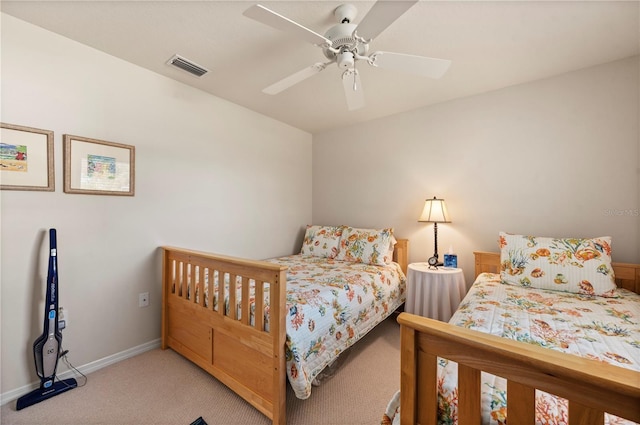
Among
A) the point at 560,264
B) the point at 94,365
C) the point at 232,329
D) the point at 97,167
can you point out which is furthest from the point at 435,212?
the point at 94,365

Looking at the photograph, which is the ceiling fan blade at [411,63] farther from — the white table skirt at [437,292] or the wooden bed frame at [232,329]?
the white table skirt at [437,292]

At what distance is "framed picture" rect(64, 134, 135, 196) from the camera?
74.2 inches

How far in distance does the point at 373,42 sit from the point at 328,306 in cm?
186

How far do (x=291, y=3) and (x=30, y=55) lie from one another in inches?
68.2

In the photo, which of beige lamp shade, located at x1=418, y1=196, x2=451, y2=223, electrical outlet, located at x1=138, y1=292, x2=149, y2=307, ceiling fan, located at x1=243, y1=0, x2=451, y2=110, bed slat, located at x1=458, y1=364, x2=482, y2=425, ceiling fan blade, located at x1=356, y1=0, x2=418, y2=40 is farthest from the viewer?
beige lamp shade, located at x1=418, y1=196, x2=451, y2=223

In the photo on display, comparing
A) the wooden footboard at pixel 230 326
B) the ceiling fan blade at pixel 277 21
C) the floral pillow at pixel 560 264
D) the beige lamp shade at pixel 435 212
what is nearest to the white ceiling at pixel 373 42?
the ceiling fan blade at pixel 277 21

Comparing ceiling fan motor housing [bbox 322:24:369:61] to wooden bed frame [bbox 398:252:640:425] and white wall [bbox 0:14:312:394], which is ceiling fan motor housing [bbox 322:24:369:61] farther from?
white wall [bbox 0:14:312:394]

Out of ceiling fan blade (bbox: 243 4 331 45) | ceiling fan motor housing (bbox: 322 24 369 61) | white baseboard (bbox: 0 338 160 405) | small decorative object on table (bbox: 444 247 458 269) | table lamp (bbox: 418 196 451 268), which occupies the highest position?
ceiling fan motor housing (bbox: 322 24 369 61)

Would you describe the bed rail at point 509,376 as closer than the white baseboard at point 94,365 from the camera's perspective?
Yes

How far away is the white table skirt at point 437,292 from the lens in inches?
92.5

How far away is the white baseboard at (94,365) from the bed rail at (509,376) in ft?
7.45

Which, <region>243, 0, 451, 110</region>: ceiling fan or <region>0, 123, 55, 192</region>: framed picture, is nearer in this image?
<region>243, 0, 451, 110</region>: ceiling fan

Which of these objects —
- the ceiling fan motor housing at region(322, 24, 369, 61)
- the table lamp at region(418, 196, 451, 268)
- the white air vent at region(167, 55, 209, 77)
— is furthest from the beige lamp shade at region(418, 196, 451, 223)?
the white air vent at region(167, 55, 209, 77)

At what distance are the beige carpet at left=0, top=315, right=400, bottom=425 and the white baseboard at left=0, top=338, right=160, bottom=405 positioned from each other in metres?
0.04
